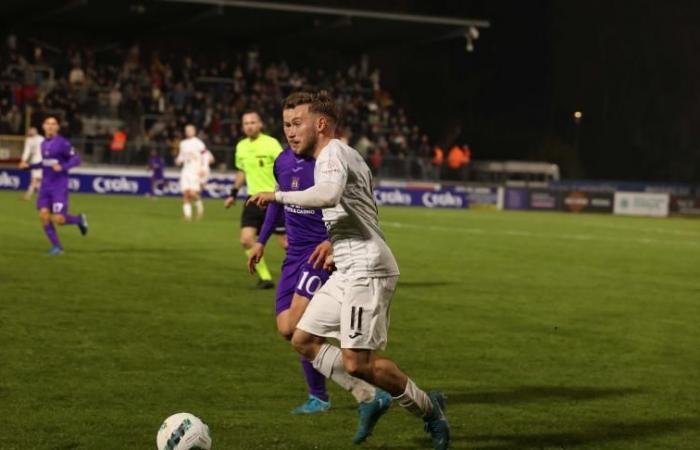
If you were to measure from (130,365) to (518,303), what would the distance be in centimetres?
686

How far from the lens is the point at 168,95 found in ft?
161

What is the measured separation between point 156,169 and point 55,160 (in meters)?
24.0

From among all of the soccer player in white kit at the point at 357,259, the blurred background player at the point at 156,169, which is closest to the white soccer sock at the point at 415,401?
the soccer player in white kit at the point at 357,259

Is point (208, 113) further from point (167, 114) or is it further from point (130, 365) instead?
point (130, 365)

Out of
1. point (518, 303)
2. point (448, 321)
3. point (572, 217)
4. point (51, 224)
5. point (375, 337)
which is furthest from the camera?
point (572, 217)

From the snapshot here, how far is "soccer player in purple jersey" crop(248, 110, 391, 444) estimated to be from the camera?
7.17m

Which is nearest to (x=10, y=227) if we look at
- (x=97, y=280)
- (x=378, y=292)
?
(x=97, y=280)

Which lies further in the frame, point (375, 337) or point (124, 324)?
point (124, 324)

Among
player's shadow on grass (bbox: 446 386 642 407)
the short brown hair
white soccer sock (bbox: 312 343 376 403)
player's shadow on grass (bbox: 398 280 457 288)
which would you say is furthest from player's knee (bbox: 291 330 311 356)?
player's shadow on grass (bbox: 398 280 457 288)

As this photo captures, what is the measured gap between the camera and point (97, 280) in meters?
15.9

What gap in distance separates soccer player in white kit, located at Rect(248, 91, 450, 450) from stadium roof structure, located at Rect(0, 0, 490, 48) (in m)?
40.9

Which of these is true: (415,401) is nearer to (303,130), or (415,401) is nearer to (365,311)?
(365,311)

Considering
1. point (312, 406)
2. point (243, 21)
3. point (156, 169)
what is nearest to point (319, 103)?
point (312, 406)

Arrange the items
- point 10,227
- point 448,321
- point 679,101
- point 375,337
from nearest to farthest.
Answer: point 375,337, point 448,321, point 10,227, point 679,101
